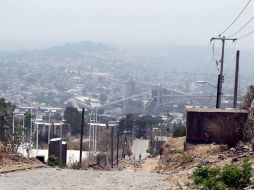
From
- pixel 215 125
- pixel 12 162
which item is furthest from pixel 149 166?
pixel 12 162

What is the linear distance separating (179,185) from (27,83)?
602 feet

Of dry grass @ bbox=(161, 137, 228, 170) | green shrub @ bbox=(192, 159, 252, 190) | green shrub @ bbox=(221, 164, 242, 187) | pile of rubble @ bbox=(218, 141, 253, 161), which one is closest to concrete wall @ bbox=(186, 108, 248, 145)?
dry grass @ bbox=(161, 137, 228, 170)

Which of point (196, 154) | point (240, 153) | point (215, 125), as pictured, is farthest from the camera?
point (215, 125)

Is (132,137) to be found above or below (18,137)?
below

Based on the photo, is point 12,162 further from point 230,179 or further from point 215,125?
point 215,125

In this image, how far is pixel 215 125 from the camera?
77.2 feet

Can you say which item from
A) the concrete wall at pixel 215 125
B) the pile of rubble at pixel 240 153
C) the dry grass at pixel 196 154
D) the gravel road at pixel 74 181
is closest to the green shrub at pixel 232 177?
the gravel road at pixel 74 181

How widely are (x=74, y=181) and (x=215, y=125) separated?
10550 mm

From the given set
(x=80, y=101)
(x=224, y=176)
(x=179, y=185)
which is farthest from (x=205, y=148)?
(x=80, y=101)

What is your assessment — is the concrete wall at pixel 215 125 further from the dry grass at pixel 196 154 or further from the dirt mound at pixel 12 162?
the dirt mound at pixel 12 162

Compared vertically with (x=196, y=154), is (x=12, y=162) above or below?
above

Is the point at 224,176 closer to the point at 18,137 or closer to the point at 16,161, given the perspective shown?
the point at 16,161

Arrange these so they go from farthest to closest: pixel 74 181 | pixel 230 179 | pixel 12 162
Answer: pixel 12 162, pixel 74 181, pixel 230 179

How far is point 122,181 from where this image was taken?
1445cm
